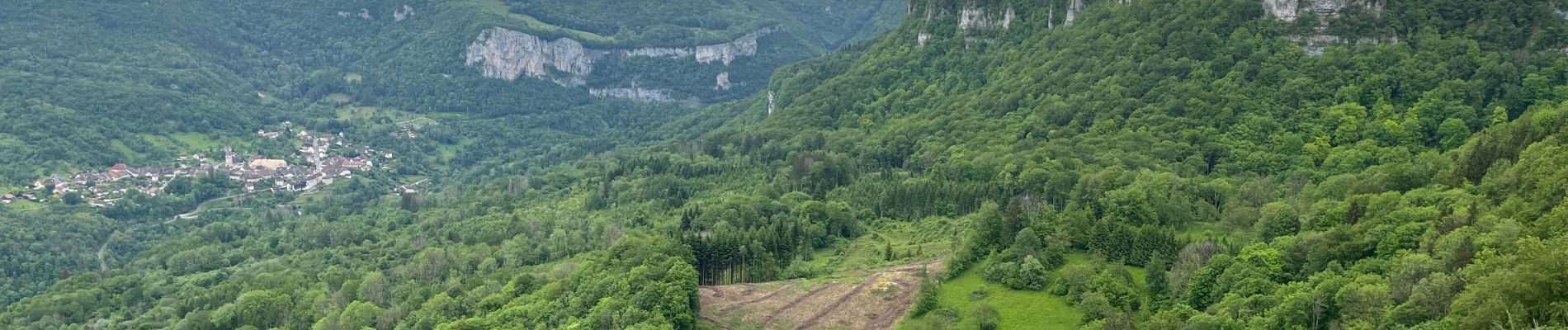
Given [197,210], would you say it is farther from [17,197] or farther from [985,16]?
[985,16]

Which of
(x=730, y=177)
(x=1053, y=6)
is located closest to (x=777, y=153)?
(x=730, y=177)

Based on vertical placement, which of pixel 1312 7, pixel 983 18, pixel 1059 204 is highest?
pixel 1312 7

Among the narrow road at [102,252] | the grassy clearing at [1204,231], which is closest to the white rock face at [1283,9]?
the grassy clearing at [1204,231]

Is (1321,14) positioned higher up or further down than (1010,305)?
higher up

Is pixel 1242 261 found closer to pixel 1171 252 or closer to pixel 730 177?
pixel 1171 252

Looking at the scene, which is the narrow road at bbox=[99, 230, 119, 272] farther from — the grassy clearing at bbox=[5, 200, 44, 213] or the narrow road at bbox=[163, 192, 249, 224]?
the grassy clearing at bbox=[5, 200, 44, 213]

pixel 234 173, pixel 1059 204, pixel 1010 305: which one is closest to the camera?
pixel 1010 305

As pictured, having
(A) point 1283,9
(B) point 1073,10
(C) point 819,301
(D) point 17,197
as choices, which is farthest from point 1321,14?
(D) point 17,197

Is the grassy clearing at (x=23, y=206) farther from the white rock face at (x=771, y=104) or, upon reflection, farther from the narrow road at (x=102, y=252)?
the white rock face at (x=771, y=104)

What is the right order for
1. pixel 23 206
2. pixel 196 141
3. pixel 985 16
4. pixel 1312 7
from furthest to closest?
pixel 196 141
pixel 23 206
pixel 985 16
pixel 1312 7

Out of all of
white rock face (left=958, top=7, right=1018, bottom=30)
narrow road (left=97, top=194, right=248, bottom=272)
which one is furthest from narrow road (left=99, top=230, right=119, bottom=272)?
white rock face (left=958, top=7, right=1018, bottom=30)
